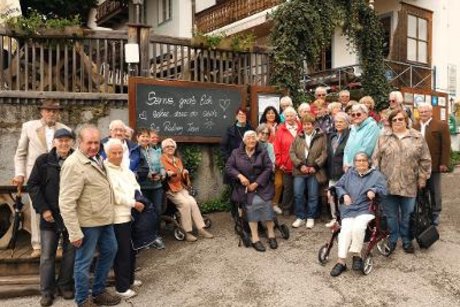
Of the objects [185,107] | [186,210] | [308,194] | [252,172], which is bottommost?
[186,210]

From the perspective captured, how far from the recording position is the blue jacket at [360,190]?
5453 millimetres

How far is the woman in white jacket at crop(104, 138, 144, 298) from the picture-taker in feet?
16.0

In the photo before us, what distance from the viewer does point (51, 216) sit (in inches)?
193

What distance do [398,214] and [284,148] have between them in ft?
6.79

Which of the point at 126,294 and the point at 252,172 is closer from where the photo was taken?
the point at 126,294

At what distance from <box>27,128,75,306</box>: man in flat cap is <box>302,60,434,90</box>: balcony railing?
8882 millimetres

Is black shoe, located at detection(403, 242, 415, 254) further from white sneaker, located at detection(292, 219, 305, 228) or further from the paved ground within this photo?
white sneaker, located at detection(292, 219, 305, 228)

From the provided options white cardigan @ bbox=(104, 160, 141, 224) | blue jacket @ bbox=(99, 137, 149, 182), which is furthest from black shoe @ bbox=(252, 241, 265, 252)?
white cardigan @ bbox=(104, 160, 141, 224)

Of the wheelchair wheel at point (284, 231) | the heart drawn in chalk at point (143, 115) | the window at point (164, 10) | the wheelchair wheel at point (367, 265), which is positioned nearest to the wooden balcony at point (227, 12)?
the window at point (164, 10)

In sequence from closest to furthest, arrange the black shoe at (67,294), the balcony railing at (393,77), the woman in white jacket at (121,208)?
the woman in white jacket at (121,208) → the black shoe at (67,294) → the balcony railing at (393,77)

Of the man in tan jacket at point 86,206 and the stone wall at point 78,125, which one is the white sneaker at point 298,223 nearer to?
the stone wall at point 78,125

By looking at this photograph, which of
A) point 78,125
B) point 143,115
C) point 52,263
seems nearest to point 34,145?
point 52,263

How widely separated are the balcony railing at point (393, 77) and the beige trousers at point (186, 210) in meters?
7.07

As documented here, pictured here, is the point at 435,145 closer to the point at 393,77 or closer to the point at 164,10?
the point at 393,77
